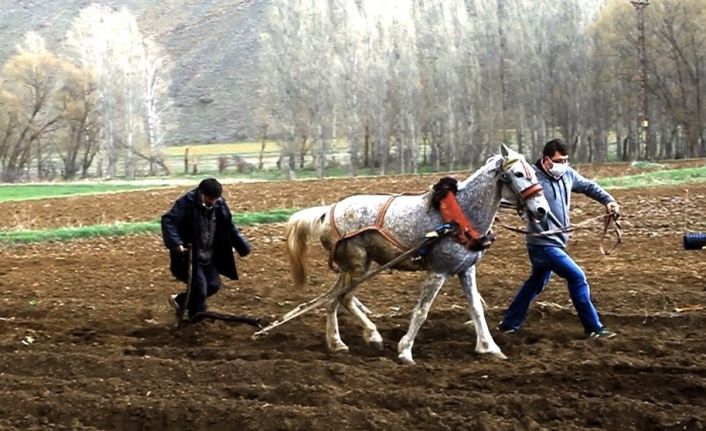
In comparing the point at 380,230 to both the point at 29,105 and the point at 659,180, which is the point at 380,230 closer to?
the point at 659,180

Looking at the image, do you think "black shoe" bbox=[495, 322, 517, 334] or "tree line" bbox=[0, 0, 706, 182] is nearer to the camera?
"black shoe" bbox=[495, 322, 517, 334]

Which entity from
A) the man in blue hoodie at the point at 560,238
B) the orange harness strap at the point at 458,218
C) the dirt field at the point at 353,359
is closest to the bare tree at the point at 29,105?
the dirt field at the point at 353,359

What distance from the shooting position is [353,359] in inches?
316

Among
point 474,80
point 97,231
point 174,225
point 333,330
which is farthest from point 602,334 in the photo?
point 474,80

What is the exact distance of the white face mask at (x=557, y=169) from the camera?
8.51m

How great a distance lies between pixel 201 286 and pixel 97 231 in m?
13.0

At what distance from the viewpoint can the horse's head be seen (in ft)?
25.9

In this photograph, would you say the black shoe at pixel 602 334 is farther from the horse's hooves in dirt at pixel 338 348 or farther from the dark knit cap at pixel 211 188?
the dark knit cap at pixel 211 188

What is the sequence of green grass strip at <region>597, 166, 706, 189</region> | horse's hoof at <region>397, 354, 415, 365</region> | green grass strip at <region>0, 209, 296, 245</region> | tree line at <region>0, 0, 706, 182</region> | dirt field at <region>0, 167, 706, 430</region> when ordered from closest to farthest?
dirt field at <region>0, 167, 706, 430</region>
horse's hoof at <region>397, 354, 415, 365</region>
green grass strip at <region>0, 209, 296, 245</region>
green grass strip at <region>597, 166, 706, 189</region>
tree line at <region>0, 0, 706, 182</region>

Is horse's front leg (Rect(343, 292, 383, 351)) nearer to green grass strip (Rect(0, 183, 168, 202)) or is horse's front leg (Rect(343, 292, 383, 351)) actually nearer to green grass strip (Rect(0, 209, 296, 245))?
green grass strip (Rect(0, 209, 296, 245))

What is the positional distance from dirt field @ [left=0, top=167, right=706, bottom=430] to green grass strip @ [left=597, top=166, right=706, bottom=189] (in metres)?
14.0

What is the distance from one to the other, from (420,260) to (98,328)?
11.8ft

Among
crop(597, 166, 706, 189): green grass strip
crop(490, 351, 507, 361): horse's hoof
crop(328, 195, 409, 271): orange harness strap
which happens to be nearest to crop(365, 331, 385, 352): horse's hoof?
crop(328, 195, 409, 271): orange harness strap

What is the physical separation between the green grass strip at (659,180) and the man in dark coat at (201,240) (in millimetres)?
19480
